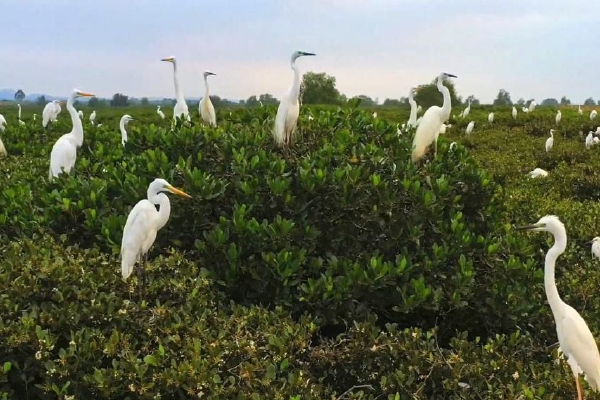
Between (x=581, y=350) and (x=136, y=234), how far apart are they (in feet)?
9.31

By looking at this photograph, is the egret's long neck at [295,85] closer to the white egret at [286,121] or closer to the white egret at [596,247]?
the white egret at [286,121]

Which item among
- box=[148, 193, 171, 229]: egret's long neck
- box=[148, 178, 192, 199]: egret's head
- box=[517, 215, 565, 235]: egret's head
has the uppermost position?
box=[148, 178, 192, 199]: egret's head

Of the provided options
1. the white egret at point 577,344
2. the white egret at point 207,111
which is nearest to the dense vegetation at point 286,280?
the white egret at point 577,344

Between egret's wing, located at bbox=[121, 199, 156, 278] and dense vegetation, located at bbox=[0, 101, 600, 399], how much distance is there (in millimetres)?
158

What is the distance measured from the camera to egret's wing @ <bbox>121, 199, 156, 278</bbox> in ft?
11.8

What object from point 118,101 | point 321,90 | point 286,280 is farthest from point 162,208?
point 118,101

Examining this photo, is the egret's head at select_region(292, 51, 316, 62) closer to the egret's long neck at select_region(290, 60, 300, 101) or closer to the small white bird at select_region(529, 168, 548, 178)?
the egret's long neck at select_region(290, 60, 300, 101)

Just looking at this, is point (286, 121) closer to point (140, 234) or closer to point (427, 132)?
point (427, 132)

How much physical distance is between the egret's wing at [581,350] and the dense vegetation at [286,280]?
0.11 metres

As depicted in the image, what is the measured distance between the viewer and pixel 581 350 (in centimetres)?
330

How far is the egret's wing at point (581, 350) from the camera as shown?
3.29 m

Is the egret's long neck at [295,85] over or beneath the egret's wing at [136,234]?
over

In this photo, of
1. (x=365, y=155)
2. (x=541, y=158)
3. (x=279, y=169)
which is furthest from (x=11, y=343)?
(x=541, y=158)

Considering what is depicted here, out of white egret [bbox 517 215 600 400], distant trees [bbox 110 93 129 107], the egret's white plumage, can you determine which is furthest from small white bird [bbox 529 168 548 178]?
distant trees [bbox 110 93 129 107]
